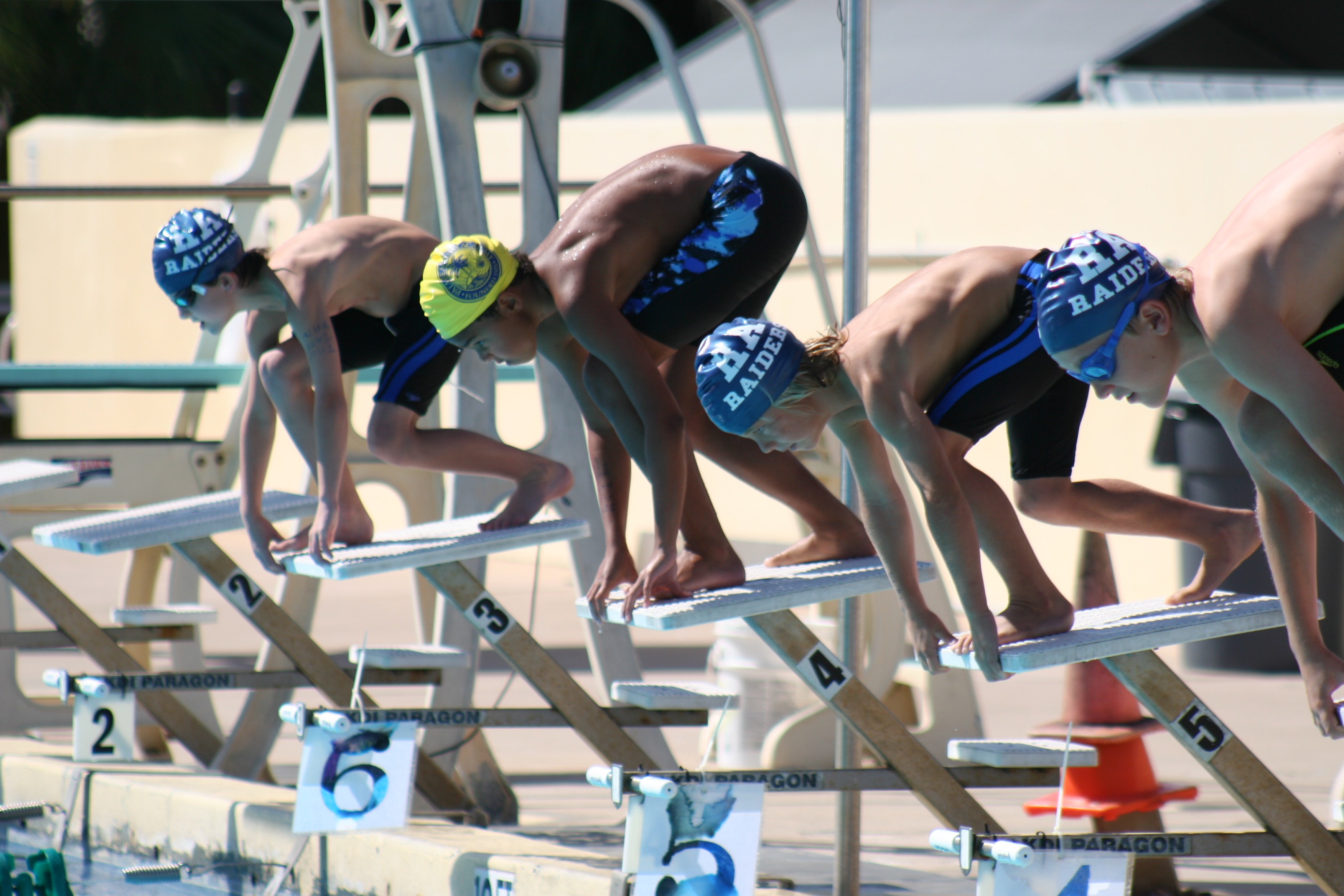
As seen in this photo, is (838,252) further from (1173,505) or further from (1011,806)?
(1173,505)

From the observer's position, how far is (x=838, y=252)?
9.71 metres

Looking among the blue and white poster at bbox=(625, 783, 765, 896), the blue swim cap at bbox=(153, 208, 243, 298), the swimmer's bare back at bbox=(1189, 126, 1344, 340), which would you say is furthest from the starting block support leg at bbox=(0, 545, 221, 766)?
the swimmer's bare back at bbox=(1189, 126, 1344, 340)

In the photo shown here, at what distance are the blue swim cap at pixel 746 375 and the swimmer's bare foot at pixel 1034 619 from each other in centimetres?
64

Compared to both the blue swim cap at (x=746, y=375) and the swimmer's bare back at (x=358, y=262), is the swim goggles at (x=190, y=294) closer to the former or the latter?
the swimmer's bare back at (x=358, y=262)

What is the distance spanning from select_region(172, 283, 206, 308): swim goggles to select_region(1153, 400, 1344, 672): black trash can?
464cm

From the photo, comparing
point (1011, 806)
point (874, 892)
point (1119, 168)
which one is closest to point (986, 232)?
point (1119, 168)

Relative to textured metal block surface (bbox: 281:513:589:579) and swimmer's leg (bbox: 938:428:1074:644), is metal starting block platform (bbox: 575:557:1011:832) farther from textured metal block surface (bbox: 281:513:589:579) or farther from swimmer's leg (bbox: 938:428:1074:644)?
textured metal block surface (bbox: 281:513:589:579)

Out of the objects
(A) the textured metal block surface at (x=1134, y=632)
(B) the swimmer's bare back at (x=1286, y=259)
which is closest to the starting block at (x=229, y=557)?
(A) the textured metal block surface at (x=1134, y=632)

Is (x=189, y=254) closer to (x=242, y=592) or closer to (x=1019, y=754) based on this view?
(x=242, y=592)

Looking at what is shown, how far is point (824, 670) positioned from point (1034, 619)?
1.62 feet

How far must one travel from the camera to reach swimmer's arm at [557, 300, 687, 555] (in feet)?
12.4

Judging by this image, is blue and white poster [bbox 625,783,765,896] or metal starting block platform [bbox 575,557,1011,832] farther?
metal starting block platform [bbox 575,557,1011,832]

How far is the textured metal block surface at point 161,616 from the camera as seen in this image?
223 inches

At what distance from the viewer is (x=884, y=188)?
9.75 meters
